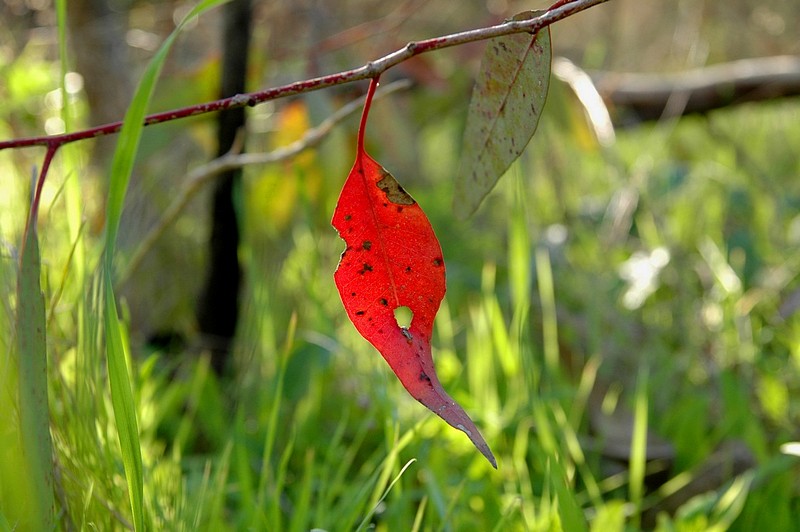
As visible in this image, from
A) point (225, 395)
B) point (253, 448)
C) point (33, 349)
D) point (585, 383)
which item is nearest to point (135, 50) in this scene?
point (225, 395)

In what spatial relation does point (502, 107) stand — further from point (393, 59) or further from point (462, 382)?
point (462, 382)

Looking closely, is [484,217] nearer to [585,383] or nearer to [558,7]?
[585,383]

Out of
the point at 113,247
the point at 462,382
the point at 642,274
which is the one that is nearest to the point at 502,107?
the point at 113,247

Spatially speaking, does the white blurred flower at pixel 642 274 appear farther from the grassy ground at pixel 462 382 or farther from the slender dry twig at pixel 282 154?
the slender dry twig at pixel 282 154

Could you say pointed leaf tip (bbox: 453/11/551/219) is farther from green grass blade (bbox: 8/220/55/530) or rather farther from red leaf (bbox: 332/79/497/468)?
green grass blade (bbox: 8/220/55/530)

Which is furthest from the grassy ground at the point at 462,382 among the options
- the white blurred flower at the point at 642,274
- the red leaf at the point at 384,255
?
the red leaf at the point at 384,255
